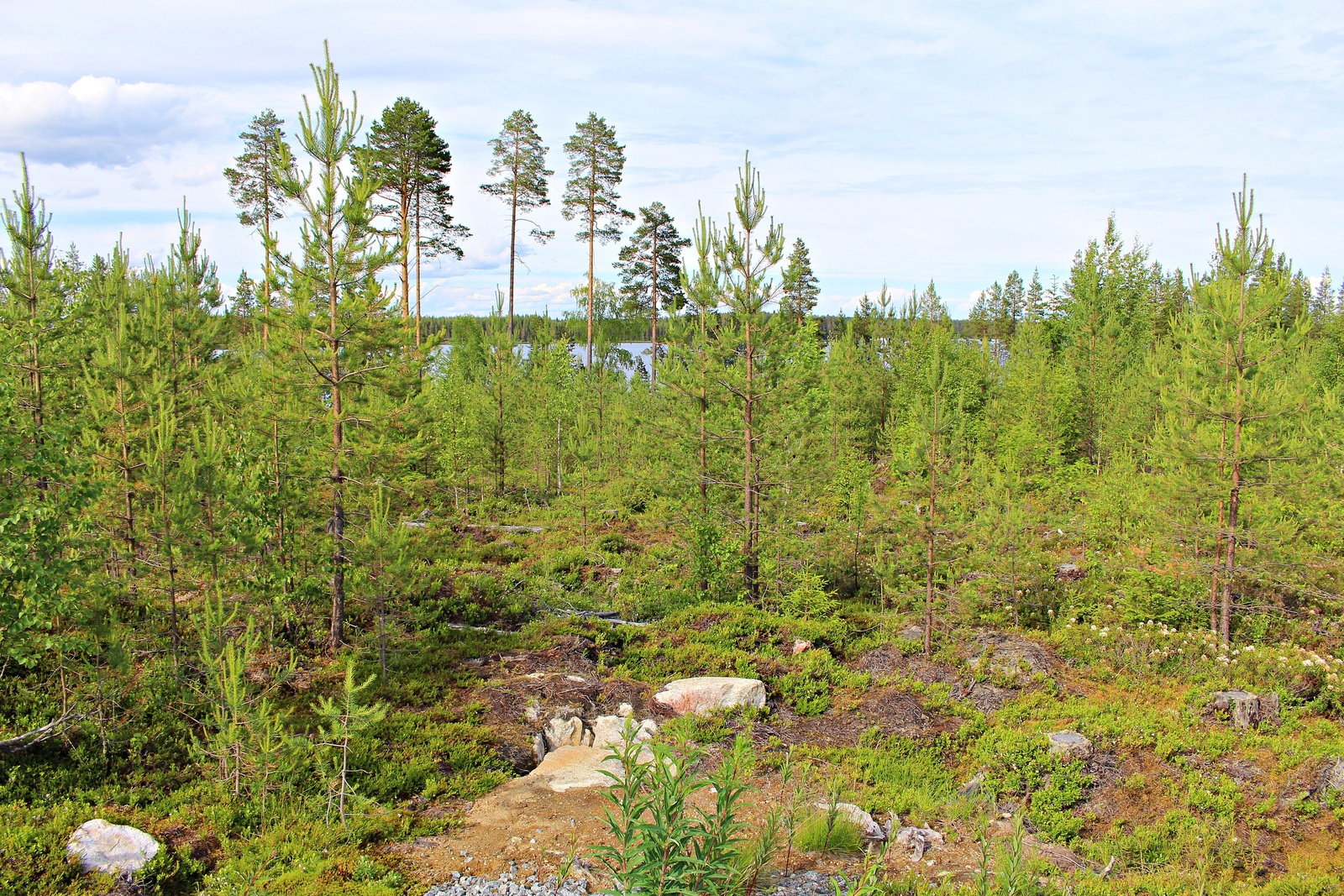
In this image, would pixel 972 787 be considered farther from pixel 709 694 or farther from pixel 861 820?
pixel 709 694

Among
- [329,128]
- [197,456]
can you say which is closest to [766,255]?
[329,128]

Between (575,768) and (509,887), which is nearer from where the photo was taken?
(509,887)

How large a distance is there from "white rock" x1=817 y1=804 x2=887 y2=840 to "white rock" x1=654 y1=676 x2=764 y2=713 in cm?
290

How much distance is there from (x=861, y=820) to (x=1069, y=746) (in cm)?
398

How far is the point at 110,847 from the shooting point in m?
6.64

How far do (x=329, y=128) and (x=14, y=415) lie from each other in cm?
550

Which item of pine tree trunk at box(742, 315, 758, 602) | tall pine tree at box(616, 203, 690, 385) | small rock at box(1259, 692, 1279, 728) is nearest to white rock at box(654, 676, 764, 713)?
pine tree trunk at box(742, 315, 758, 602)

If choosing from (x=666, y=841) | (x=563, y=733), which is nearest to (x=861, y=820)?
(x=666, y=841)

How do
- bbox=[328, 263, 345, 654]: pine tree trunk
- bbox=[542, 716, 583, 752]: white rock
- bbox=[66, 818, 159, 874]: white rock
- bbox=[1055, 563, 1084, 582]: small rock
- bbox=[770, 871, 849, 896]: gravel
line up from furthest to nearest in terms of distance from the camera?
bbox=[1055, 563, 1084, 582]: small rock
bbox=[328, 263, 345, 654]: pine tree trunk
bbox=[542, 716, 583, 752]: white rock
bbox=[66, 818, 159, 874]: white rock
bbox=[770, 871, 849, 896]: gravel

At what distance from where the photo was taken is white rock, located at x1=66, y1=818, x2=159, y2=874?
6.45 m

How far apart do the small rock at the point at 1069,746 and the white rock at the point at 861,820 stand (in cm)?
347

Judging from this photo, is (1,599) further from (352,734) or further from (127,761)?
(352,734)

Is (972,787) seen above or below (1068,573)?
below

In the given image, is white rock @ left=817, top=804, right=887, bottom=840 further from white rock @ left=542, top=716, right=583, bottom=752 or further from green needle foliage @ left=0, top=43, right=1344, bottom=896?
white rock @ left=542, top=716, right=583, bottom=752
